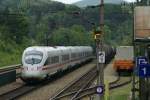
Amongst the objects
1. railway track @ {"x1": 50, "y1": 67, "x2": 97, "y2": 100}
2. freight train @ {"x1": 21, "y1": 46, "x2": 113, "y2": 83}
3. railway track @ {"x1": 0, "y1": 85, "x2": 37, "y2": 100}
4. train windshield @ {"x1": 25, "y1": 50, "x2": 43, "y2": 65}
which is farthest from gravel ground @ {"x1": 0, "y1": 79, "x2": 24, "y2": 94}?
railway track @ {"x1": 50, "y1": 67, "x2": 97, "y2": 100}

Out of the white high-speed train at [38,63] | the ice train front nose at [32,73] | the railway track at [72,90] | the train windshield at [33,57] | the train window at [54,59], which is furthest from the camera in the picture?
the train window at [54,59]

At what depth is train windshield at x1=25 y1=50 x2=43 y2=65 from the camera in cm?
3581

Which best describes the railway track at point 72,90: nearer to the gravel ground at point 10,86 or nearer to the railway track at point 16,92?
the railway track at point 16,92

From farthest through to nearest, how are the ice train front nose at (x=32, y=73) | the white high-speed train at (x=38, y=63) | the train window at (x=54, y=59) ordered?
the train window at (x=54, y=59) < the white high-speed train at (x=38, y=63) < the ice train front nose at (x=32, y=73)

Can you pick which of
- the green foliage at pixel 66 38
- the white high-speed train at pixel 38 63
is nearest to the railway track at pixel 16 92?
the white high-speed train at pixel 38 63

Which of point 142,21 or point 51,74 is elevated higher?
point 142,21

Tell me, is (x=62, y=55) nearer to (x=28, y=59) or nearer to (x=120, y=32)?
(x=28, y=59)

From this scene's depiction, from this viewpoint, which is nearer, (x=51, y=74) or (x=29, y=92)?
(x=29, y=92)

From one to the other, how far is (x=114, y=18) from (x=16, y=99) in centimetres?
12084

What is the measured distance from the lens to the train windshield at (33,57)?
117 feet

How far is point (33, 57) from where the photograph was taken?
36188 mm

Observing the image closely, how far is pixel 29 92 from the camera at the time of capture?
31.8 meters

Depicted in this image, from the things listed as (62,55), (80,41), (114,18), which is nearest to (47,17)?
(80,41)

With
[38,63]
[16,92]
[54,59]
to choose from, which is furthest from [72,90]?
[54,59]
